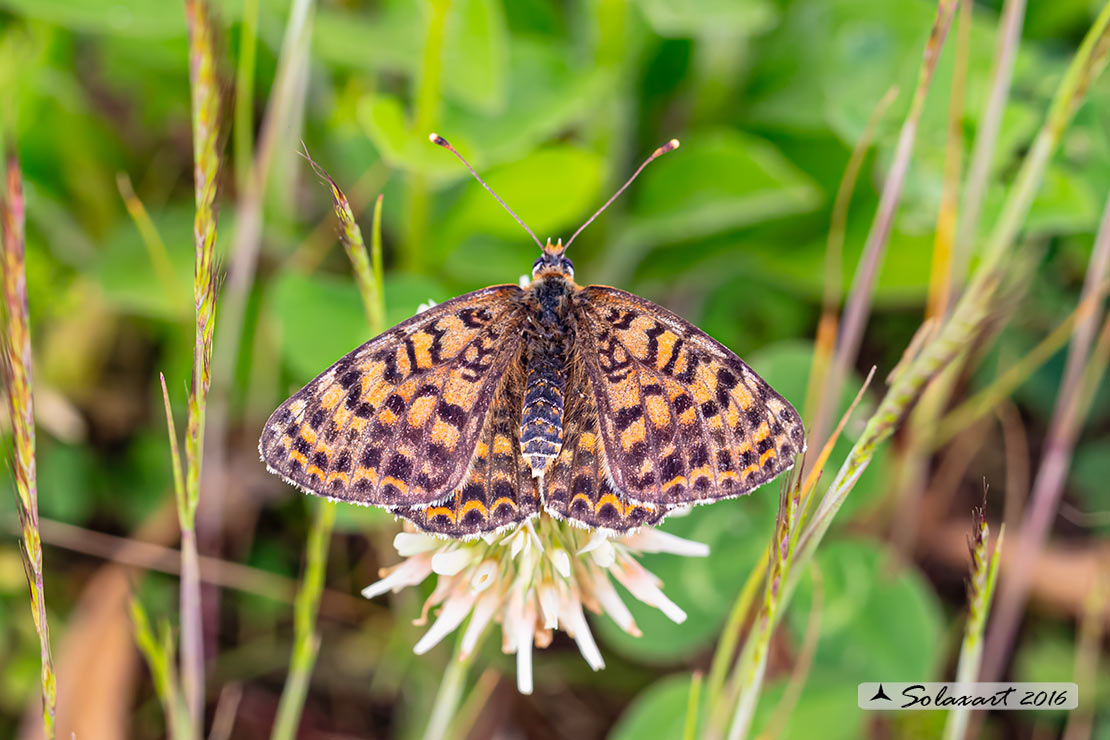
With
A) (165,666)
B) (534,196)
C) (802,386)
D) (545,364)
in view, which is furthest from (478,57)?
(165,666)

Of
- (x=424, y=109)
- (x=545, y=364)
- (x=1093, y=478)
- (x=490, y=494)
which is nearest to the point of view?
(x=490, y=494)

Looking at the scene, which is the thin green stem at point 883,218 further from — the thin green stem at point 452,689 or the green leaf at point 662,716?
the thin green stem at point 452,689

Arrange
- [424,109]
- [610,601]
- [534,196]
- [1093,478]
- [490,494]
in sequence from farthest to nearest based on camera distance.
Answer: [1093,478] → [534,196] → [424,109] → [610,601] → [490,494]

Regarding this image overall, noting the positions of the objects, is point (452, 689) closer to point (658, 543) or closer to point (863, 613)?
point (658, 543)

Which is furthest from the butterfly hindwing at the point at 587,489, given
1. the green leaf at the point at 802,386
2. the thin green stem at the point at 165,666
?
the green leaf at the point at 802,386

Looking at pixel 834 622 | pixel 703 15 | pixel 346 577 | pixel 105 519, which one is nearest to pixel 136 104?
pixel 105 519

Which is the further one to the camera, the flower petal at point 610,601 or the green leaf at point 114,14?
the green leaf at point 114,14
